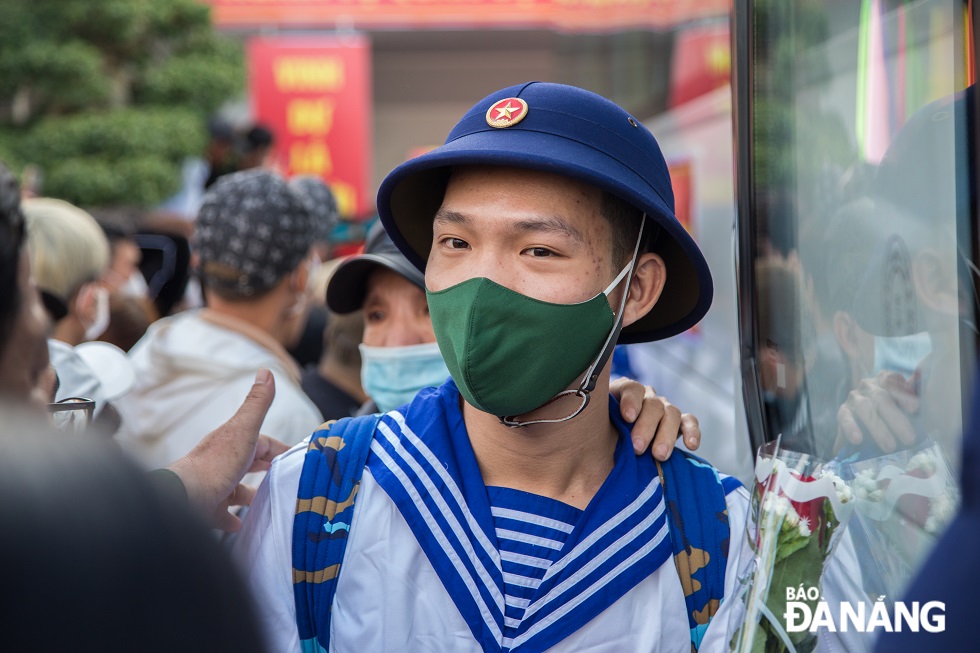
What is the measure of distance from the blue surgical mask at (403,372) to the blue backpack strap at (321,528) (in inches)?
33.6

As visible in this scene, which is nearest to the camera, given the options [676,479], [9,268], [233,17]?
[9,268]

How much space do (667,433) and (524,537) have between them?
356 millimetres

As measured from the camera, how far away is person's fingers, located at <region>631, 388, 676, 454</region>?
189cm

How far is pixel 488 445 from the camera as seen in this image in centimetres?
187

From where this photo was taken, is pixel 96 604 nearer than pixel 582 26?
Yes

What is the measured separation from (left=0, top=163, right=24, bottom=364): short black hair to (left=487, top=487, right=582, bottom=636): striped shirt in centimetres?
93

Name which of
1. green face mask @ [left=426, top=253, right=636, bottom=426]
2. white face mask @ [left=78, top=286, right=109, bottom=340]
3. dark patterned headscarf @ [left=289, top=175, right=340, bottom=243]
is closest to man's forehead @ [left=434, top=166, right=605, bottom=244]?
green face mask @ [left=426, top=253, right=636, bottom=426]

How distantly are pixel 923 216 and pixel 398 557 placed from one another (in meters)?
0.98

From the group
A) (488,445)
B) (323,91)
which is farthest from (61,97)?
(488,445)

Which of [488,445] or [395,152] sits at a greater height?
[395,152]

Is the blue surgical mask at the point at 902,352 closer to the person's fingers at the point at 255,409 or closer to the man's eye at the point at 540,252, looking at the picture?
the man's eye at the point at 540,252

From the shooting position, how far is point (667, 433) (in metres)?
1.93

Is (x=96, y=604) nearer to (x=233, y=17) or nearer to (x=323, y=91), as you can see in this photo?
(x=323, y=91)
